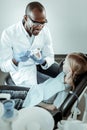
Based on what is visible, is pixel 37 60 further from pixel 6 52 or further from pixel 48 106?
pixel 48 106

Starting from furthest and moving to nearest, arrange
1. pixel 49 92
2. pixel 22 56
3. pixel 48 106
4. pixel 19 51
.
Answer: pixel 19 51 → pixel 22 56 → pixel 49 92 → pixel 48 106

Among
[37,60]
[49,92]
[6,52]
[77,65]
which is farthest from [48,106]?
[6,52]

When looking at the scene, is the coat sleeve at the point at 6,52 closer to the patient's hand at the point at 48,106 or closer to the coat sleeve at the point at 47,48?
the coat sleeve at the point at 47,48

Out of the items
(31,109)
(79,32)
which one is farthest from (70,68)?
(79,32)

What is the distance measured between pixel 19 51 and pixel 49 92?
55cm

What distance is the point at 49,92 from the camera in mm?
1743

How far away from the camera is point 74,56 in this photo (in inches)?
66.1

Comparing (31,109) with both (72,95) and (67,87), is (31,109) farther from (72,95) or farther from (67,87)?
(67,87)

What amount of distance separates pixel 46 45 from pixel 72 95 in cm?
79

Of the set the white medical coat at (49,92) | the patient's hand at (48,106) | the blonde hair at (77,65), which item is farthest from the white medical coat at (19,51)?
the blonde hair at (77,65)

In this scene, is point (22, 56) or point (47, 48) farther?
point (47, 48)

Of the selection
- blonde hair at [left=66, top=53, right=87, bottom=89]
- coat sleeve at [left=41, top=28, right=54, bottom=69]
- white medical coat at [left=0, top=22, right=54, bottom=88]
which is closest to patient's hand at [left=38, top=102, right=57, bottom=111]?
blonde hair at [left=66, top=53, right=87, bottom=89]

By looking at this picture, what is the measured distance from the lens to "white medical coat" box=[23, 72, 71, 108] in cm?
166

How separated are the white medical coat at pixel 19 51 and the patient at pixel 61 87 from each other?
22cm
